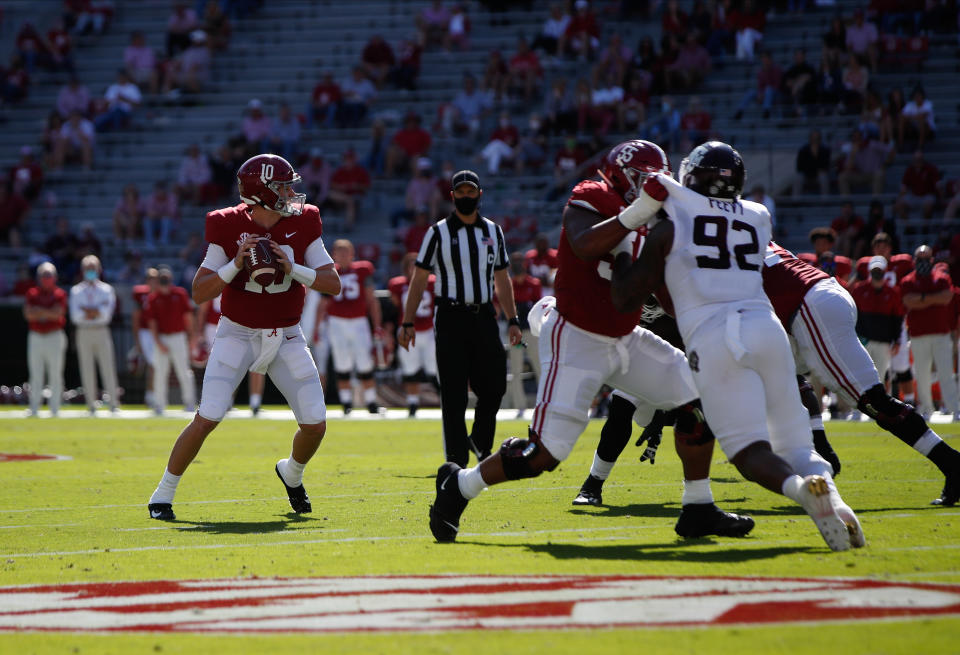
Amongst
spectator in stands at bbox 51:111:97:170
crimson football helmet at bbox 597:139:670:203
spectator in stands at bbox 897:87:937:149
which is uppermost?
spectator in stands at bbox 51:111:97:170

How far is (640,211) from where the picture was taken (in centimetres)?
593

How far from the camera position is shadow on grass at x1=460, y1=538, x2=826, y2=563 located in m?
5.73

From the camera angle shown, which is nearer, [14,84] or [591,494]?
[591,494]

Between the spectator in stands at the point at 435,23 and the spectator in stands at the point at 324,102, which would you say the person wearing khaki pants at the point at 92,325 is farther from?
the spectator in stands at the point at 435,23

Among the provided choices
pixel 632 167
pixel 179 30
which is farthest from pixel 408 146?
pixel 632 167

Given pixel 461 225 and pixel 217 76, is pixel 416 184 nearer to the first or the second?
pixel 217 76

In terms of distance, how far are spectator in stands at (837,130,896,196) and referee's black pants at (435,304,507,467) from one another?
11.4 meters

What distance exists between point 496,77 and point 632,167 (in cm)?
1800

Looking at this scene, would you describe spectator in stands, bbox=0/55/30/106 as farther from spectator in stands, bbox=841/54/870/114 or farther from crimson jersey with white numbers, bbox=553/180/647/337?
crimson jersey with white numbers, bbox=553/180/647/337

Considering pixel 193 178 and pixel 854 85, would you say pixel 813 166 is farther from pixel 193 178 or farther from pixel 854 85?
pixel 193 178

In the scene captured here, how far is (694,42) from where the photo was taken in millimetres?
22438

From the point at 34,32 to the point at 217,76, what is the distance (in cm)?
465

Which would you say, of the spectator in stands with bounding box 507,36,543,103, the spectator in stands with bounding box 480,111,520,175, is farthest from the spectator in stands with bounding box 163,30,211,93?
the spectator in stands with bounding box 480,111,520,175

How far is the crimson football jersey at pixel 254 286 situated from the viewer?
25.1 ft
